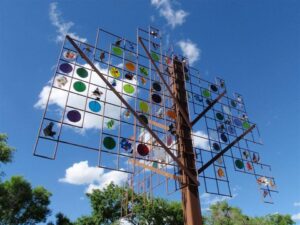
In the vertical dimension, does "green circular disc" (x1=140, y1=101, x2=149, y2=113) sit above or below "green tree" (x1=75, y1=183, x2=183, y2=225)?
below

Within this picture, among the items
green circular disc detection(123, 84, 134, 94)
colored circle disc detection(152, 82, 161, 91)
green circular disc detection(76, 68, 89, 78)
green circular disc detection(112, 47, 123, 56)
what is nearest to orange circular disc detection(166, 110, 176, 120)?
colored circle disc detection(152, 82, 161, 91)

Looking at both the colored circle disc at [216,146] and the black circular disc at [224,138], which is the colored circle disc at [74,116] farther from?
the black circular disc at [224,138]

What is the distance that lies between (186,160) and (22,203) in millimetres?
19617

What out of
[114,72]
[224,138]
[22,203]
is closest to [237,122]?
[224,138]

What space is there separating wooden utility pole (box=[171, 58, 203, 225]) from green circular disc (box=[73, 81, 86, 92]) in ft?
13.4

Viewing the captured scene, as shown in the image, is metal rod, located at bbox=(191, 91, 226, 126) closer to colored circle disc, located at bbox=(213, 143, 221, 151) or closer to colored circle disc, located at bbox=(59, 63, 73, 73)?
colored circle disc, located at bbox=(213, 143, 221, 151)

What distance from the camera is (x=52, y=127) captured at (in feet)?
26.6

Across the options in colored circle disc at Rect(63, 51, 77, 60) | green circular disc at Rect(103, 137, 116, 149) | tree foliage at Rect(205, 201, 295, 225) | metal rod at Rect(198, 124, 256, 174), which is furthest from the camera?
tree foliage at Rect(205, 201, 295, 225)

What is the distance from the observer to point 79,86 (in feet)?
31.1

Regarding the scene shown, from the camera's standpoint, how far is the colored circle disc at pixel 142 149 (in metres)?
9.71

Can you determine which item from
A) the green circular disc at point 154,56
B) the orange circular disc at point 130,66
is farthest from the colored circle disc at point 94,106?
the green circular disc at point 154,56

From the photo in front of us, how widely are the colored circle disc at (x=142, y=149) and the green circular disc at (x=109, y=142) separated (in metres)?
0.99

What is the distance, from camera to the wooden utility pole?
9.78 metres

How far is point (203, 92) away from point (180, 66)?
1.65 m
